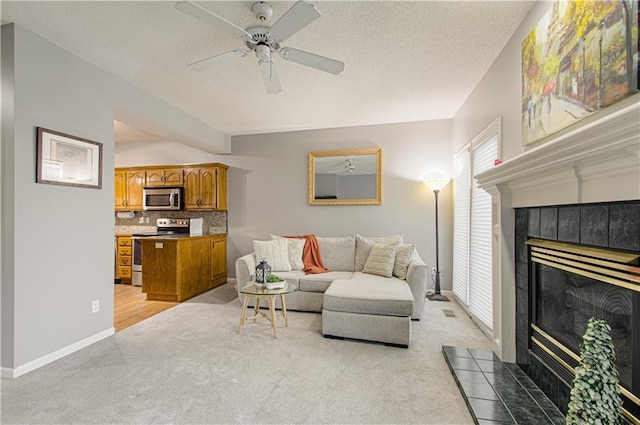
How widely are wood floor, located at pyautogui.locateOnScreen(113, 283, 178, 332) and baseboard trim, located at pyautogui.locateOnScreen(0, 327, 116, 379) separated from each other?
0.26 meters

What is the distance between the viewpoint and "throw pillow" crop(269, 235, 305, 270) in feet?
13.4

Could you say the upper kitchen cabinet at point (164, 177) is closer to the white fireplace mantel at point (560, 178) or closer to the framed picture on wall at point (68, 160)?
the framed picture on wall at point (68, 160)

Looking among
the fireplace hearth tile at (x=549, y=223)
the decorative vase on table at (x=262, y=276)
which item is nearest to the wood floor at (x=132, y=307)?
the decorative vase on table at (x=262, y=276)

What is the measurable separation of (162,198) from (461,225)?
5.01m

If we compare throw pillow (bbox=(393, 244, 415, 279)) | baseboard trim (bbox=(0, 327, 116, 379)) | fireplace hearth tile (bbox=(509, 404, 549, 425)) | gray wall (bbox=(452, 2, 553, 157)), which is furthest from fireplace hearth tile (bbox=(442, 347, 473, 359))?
baseboard trim (bbox=(0, 327, 116, 379))

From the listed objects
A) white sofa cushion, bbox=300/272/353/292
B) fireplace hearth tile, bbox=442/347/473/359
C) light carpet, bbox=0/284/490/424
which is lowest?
light carpet, bbox=0/284/490/424

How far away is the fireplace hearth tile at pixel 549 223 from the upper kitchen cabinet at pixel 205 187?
4560 mm

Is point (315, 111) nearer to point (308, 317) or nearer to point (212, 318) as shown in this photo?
point (308, 317)

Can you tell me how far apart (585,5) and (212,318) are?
4.02 m

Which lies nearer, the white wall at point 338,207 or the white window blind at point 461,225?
the white window blind at point 461,225

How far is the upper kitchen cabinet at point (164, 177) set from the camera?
5203 millimetres

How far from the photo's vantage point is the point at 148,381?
2.09 meters

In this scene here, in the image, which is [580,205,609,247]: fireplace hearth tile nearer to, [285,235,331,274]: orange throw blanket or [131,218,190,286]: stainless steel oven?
[285,235,331,274]: orange throw blanket

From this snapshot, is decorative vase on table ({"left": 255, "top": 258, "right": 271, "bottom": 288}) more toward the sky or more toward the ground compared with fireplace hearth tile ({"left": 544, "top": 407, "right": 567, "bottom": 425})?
more toward the sky
